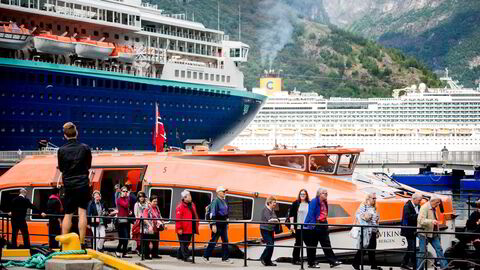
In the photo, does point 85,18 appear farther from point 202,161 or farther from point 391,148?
point 391,148

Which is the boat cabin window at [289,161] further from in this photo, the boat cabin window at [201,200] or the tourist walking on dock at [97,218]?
the tourist walking on dock at [97,218]

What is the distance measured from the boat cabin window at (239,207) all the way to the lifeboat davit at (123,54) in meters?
40.1

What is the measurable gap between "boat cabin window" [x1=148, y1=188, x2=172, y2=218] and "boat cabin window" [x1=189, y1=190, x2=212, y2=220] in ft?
1.52

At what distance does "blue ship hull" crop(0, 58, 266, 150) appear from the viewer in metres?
51.8

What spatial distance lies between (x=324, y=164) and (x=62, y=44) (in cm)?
3665

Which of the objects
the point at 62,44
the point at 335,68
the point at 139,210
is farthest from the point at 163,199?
the point at 335,68

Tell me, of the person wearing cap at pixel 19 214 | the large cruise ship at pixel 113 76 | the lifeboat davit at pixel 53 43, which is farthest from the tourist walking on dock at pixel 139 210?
the lifeboat davit at pixel 53 43

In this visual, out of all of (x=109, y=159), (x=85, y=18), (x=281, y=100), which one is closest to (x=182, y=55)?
(x=85, y=18)

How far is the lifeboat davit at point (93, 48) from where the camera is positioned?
5484 centimetres

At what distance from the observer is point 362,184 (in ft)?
62.6

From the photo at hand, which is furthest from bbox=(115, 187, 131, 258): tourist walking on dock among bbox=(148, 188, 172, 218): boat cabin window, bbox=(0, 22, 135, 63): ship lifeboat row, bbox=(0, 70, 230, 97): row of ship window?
bbox=(0, 70, 230, 97): row of ship window

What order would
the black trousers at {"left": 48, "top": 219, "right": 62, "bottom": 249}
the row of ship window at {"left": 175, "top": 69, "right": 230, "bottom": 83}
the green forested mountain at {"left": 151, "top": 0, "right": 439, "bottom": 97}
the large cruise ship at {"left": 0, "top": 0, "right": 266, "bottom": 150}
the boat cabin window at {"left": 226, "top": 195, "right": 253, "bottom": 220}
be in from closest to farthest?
the black trousers at {"left": 48, "top": 219, "right": 62, "bottom": 249}
the boat cabin window at {"left": 226, "top": 195, "right": 253, "bottom": 220}
the large cruise ship at {"left": 0, "top": 0, "right": 266, "bottom": 150}
the row of ship window at {"left": 175, "top": 69, "right": 230, "bottom": 83}
the green forested mountain at {"left": 151, "top": 0, "right": 439, "bottom": 97}

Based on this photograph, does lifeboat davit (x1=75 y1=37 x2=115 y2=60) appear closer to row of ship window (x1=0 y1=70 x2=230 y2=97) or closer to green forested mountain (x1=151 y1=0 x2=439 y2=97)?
row of ship window (x1=0 y1=70 x2=230 y2=97)

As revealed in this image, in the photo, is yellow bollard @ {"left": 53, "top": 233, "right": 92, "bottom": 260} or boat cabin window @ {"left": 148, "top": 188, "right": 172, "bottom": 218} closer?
yellow bollard @ {"left": 53, "top": 233, "right": 92, "bottom": 260}
